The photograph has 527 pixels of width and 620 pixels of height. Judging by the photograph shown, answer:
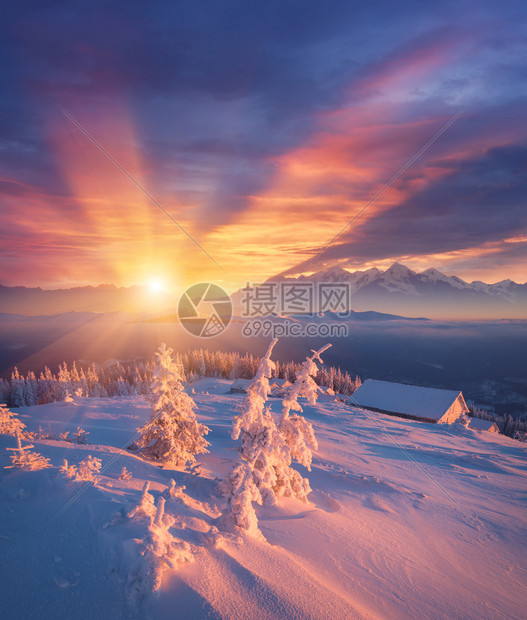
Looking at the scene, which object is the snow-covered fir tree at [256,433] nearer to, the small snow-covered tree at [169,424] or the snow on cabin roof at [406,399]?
the small snow-covered tree at [169,424]

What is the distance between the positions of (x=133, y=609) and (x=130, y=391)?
83552 millimetres

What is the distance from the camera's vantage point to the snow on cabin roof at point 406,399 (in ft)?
129

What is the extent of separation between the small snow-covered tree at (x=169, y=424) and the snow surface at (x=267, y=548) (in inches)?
52.6

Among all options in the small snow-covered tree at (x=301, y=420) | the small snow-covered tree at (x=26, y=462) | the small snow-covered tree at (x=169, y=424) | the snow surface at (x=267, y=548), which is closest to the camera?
the snow surface at (x=267, y=548)

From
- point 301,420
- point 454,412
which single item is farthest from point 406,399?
point 301,420

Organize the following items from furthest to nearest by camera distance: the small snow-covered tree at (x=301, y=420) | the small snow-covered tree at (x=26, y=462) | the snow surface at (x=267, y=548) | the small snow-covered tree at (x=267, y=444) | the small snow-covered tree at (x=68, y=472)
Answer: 1. the small snow-covered tree at (x=301, y=420)
2. the small snow-covered tree at (x=267, y=444)
3. the small snow-covered tree at (x=26, y=462)
4. the small snow-covered tree at (x=68, y=472)
5. the snow surface at (x=267, y=548)

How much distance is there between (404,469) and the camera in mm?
16953

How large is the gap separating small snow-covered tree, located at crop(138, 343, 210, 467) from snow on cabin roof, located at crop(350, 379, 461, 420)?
116ft

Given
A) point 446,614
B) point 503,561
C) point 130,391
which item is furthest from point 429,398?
point 130,391

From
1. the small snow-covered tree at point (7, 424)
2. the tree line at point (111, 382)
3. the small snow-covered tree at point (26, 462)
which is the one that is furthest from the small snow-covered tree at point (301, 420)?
the tree line at point (111, 382)

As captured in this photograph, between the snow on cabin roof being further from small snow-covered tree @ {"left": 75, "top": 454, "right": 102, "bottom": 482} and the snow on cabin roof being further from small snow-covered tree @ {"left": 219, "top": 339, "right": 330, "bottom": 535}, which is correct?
small snow-covered tree @ {"left": 75, "top": 454, "right": 102, "bottom": 482}

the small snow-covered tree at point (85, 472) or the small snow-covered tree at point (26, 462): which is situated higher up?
the small snow-covered tree at point (26, 462)

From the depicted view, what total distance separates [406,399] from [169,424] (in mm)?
38903

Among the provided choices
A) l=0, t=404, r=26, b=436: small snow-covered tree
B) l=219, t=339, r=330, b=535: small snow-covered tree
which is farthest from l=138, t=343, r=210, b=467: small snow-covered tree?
l=219, t=339, r=330, b=535: small snow-covered tree
